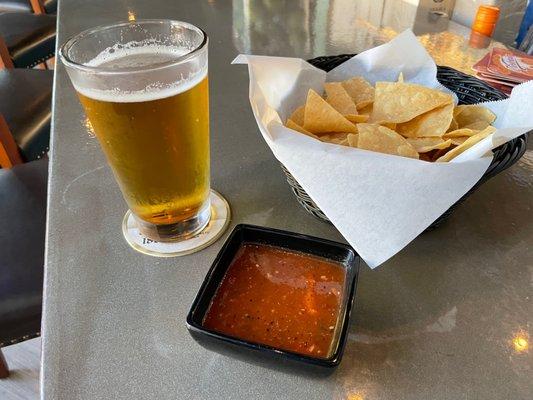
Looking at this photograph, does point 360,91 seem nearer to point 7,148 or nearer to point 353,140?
point 353,140

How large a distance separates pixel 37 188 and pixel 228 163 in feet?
1.76

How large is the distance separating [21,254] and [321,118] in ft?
2.19

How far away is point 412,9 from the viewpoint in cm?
157

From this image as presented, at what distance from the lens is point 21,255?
0.90 meters

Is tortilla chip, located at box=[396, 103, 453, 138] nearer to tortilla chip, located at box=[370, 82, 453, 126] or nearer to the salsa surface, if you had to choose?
tortilla chip, located at box=[370, 82, 453, 126]

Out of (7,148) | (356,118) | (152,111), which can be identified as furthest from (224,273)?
(7,148)

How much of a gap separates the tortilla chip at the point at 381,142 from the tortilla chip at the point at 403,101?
0.11 metres

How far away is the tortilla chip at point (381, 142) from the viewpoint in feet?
1.99

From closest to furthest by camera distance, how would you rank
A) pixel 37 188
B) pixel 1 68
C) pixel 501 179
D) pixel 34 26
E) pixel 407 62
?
1. pixel 501 179
2. pixel 407 62
3. pixel 37 188
4. pixel 1 68
5. pixel 34 26

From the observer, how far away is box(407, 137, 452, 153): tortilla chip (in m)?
0.64

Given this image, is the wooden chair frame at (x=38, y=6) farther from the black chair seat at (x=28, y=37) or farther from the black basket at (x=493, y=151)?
the black basket at (x=493, y=151)

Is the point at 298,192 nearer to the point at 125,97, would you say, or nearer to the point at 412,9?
the point at 125,97

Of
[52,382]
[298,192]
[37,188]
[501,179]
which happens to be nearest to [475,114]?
[501,179]

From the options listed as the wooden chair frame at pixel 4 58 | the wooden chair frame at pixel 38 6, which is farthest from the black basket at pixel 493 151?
the wooden chair frame at pixel 38 6
